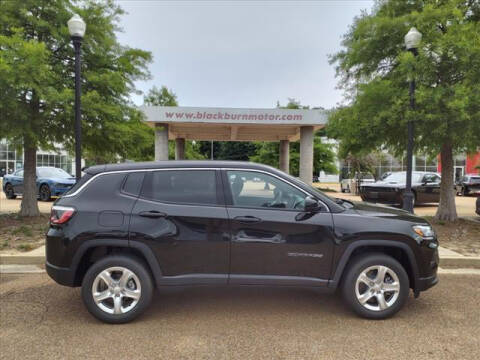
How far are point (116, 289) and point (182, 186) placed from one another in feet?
4.31

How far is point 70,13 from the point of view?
8336mm

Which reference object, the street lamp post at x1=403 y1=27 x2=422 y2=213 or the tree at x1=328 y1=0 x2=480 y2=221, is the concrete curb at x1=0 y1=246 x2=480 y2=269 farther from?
the tree at x1=328 y1=0 x2=480 y2=221

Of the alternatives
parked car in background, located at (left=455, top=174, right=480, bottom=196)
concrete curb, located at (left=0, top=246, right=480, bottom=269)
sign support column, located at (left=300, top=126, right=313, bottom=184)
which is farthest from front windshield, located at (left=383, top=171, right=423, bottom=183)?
parked car in background, located at (left=455, top=174, right=480, bottom=196)

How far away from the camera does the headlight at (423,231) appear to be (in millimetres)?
3717

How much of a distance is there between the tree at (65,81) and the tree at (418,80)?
18.9ft

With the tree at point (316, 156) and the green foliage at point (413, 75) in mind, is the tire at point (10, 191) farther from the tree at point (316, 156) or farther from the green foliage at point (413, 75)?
the tree at point (316, 156)

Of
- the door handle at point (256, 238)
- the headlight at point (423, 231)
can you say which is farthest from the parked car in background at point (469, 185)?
the door handle at point (256, 238)

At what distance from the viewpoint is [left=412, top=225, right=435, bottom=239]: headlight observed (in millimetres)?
3717

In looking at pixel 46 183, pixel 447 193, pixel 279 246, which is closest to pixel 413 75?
pixel 447 193

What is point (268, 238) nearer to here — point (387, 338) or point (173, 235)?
point (173, 235)

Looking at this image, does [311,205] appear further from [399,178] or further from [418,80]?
[399,178]

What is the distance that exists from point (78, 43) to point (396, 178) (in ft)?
41.5

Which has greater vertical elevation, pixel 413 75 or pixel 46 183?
pixel 413 75

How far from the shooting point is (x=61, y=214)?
3.57 metres
